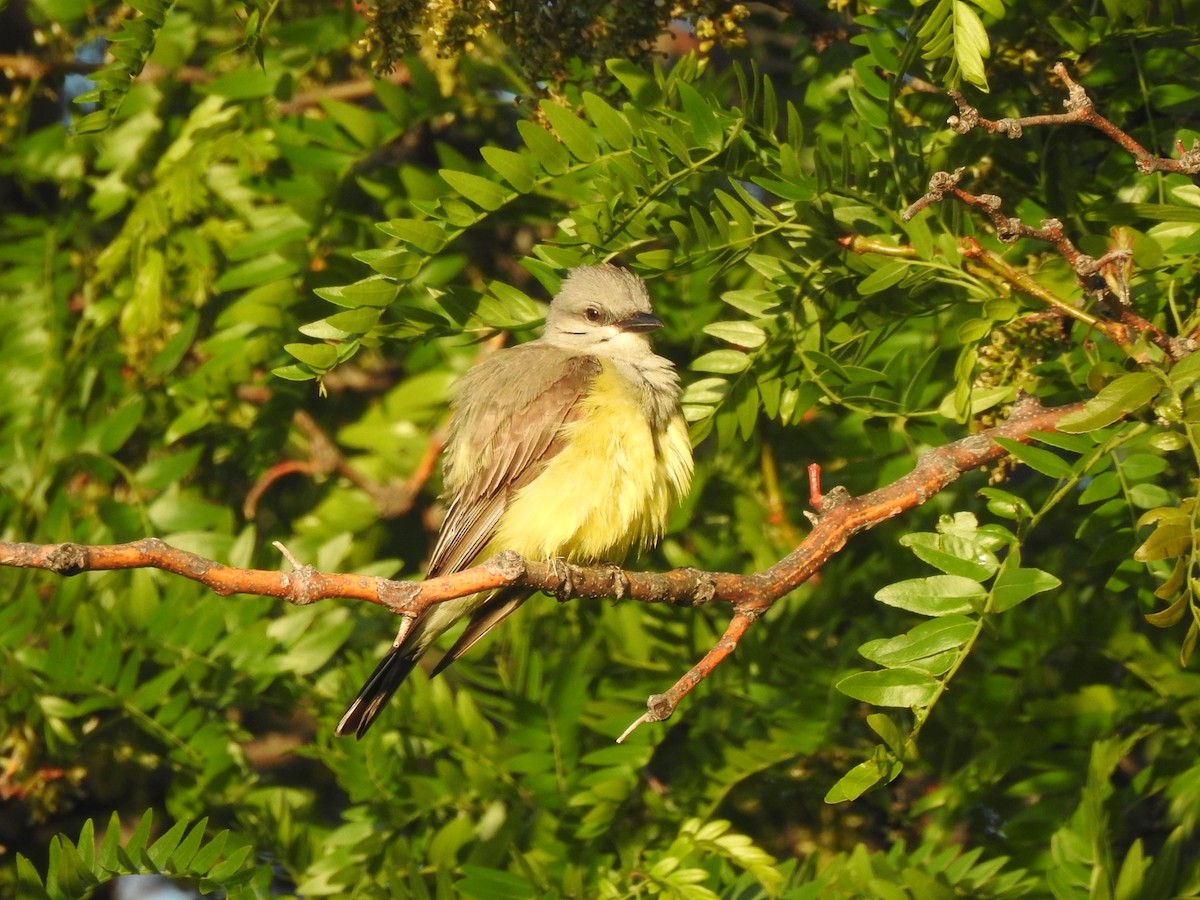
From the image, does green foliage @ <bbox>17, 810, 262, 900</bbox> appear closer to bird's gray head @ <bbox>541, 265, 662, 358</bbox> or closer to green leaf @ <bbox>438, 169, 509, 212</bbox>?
green leaf @ <bbox>438, 169, 509, 212</bbox>

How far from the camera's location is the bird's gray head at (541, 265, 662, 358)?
4637 mm

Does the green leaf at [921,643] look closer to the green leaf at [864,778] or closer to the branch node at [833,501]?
the green leaf at [864,778]

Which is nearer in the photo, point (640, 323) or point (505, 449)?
point (505, 449)

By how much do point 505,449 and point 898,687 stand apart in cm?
195

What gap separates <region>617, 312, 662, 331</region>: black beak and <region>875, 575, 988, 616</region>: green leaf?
5.71 ft

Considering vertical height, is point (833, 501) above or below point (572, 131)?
below

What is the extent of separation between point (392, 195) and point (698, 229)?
5.38 ft

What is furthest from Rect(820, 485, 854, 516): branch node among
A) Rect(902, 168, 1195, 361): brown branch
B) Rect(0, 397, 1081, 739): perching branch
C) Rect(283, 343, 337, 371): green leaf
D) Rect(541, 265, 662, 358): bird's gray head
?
Rect(541, 265, 662, 358): bird's gray head

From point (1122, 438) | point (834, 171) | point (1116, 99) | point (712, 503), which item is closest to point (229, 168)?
point (712, 503)

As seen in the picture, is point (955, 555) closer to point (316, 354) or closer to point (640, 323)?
point (316, 354)

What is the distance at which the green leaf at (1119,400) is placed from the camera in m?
2.49

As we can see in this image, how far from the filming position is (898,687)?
105 inches

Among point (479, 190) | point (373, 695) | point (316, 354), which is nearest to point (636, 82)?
point (479, 190)

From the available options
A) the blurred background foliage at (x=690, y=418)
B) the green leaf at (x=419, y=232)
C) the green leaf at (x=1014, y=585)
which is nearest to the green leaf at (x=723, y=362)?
the blurred background foliage at (x=690, y=418)
